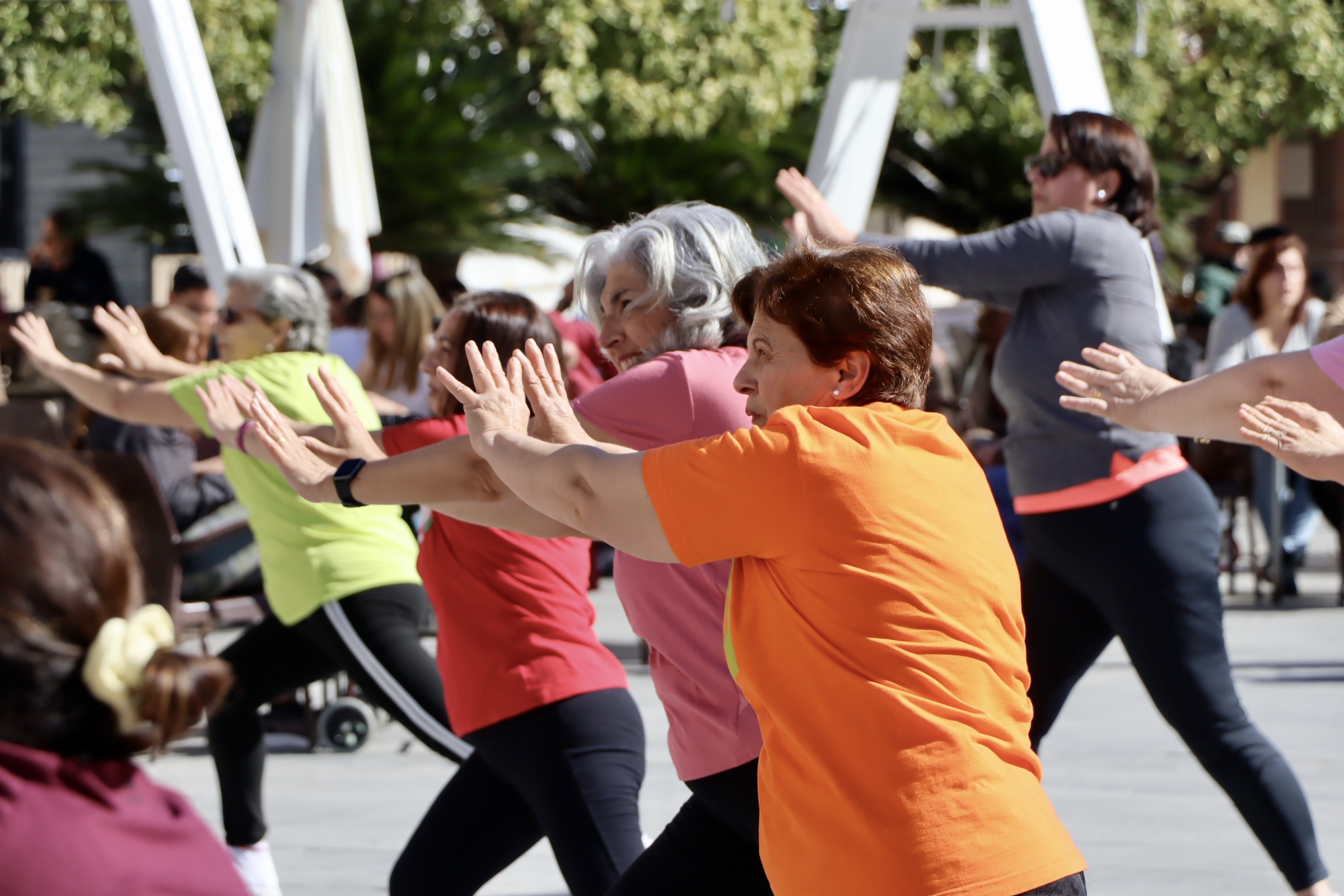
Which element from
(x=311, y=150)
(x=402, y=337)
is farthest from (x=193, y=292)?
(x=402, y=337)

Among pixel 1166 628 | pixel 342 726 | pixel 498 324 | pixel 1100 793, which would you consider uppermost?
pixel 498 324

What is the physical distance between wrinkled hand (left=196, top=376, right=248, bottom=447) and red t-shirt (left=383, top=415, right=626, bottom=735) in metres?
0.49

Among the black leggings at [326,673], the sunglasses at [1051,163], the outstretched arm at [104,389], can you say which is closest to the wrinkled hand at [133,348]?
the outstretched arm at [104,389]

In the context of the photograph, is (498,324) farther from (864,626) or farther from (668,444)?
(864,626)

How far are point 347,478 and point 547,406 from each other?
523mm

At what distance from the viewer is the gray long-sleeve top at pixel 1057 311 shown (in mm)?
3855

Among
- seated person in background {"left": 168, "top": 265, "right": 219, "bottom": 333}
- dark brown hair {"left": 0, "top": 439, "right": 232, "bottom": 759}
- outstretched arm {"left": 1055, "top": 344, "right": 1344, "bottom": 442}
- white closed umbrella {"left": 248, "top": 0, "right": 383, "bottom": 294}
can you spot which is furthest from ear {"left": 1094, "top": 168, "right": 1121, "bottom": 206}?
seated person in background {"left": 168, "top": 265, "right": 219, "bottom": 333}

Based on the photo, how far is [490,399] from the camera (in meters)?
2.55

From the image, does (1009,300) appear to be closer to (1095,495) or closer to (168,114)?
(1095,495)

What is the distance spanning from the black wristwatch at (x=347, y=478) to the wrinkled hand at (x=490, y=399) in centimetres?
40

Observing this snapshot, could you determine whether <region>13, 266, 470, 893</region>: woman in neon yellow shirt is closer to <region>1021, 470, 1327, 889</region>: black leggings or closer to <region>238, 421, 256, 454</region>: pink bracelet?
<region>238, 421, 256, 454</region>: pink bracelet

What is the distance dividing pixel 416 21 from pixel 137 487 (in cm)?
1028

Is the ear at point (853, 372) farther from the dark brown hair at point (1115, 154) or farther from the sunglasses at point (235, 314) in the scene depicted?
the sunglasses at point (235, 314)

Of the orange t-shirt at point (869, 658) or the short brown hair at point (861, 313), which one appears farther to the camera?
the short brown hair at point (861, 313)
